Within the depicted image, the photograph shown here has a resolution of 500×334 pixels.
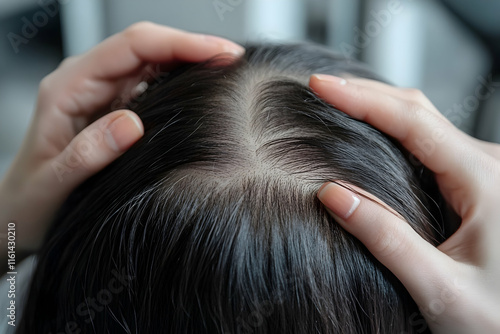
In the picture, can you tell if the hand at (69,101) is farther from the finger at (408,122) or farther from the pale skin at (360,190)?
the finger at (408,122)

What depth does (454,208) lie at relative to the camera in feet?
1.77

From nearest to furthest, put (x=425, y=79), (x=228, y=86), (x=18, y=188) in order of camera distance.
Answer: (x=228, y=86) → (x=18, y=188) → (x=425, y=79)

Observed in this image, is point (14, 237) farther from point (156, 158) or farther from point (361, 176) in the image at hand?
point (361, 176)

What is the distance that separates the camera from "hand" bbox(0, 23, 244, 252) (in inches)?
25.5

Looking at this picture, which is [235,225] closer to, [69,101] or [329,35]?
[69,101]

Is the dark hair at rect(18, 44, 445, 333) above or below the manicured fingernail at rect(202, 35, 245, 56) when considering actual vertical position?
below

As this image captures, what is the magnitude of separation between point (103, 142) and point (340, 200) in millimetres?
283

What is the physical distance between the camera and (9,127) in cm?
Result: 151

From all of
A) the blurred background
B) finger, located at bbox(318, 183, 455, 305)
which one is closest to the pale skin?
finger, located at bbox(318, 183, 455, 305)

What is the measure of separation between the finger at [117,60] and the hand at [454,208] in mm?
196

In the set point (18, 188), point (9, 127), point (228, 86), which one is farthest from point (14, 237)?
point (9, 127)

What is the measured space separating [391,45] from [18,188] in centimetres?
124

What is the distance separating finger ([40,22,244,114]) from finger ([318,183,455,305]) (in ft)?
0.96

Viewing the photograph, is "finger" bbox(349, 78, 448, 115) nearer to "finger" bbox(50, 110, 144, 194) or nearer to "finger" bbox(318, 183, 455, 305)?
"finger" bbox(318, 183, 455, 305)
